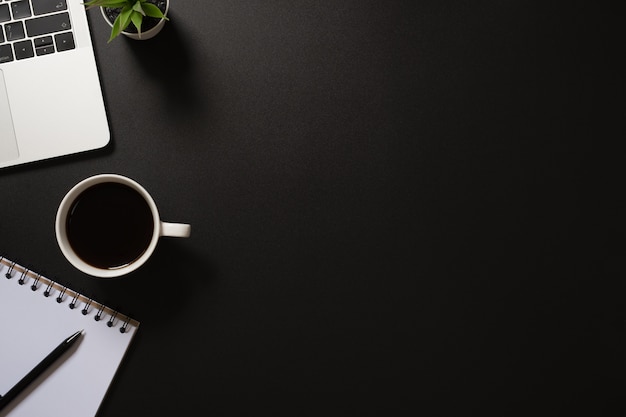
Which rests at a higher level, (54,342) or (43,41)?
(43,41)

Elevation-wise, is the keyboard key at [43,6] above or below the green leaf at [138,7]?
above

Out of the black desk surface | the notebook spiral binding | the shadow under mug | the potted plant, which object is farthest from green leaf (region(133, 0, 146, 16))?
the notebook spiral binding

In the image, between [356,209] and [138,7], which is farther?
[356,209]

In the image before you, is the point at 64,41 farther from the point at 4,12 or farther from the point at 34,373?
the point at 34,373

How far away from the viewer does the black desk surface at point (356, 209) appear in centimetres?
86

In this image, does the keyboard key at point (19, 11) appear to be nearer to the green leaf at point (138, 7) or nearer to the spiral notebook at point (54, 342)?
the green leaf at point (138, 7)

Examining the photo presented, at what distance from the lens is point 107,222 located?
2.63ft

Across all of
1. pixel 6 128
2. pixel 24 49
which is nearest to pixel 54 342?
pixel 6 128

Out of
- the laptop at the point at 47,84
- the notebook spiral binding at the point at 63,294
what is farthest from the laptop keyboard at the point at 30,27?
the notebook spiral binding at the point at 63,294

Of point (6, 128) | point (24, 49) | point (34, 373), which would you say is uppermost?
point (24, 49)

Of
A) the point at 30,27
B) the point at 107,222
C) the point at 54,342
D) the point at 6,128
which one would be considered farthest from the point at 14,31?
the point at 54,342

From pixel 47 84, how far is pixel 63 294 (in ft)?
0.95

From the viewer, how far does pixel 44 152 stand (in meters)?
0.83

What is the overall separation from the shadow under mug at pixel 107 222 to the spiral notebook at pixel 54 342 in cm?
A: 10
